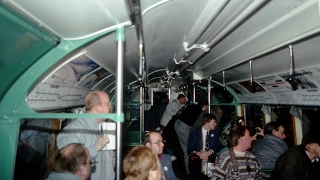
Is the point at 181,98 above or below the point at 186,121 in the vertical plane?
above

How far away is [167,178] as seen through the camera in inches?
119

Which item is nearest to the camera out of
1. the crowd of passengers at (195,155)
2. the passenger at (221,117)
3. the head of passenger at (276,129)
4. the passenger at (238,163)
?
the crowd of passengers at (195,155)

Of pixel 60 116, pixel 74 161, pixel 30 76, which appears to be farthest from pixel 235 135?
pixel 30 76

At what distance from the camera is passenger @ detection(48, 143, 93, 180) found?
1890 mm

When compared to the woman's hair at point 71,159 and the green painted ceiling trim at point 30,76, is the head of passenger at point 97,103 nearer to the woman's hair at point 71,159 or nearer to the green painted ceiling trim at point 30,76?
the woman's hair at point 71,159

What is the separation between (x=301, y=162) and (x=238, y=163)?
130 centimetres

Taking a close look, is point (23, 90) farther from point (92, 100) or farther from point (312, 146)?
point (312, 146)

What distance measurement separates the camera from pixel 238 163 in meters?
3.13

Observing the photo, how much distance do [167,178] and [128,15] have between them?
235 centimetres

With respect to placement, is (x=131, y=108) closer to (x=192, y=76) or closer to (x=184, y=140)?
(x=184, y=140)

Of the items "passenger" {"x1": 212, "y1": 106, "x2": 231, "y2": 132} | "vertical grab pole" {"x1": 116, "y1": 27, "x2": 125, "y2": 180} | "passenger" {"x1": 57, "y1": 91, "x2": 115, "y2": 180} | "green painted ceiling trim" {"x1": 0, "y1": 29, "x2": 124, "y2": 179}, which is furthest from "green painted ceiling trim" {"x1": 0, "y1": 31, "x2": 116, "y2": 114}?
"passenger" {"x1": 212, "y1": 106, "x2": 231, "y2": 132}

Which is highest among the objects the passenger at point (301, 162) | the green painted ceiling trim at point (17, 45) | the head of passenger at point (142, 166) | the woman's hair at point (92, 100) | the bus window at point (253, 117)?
the green painted ceiling trim at point (17, 45)

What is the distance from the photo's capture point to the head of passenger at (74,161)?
1931mm

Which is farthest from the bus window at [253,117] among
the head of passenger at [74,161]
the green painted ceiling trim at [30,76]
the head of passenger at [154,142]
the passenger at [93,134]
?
the green painted ceiling trim at [30,76]
